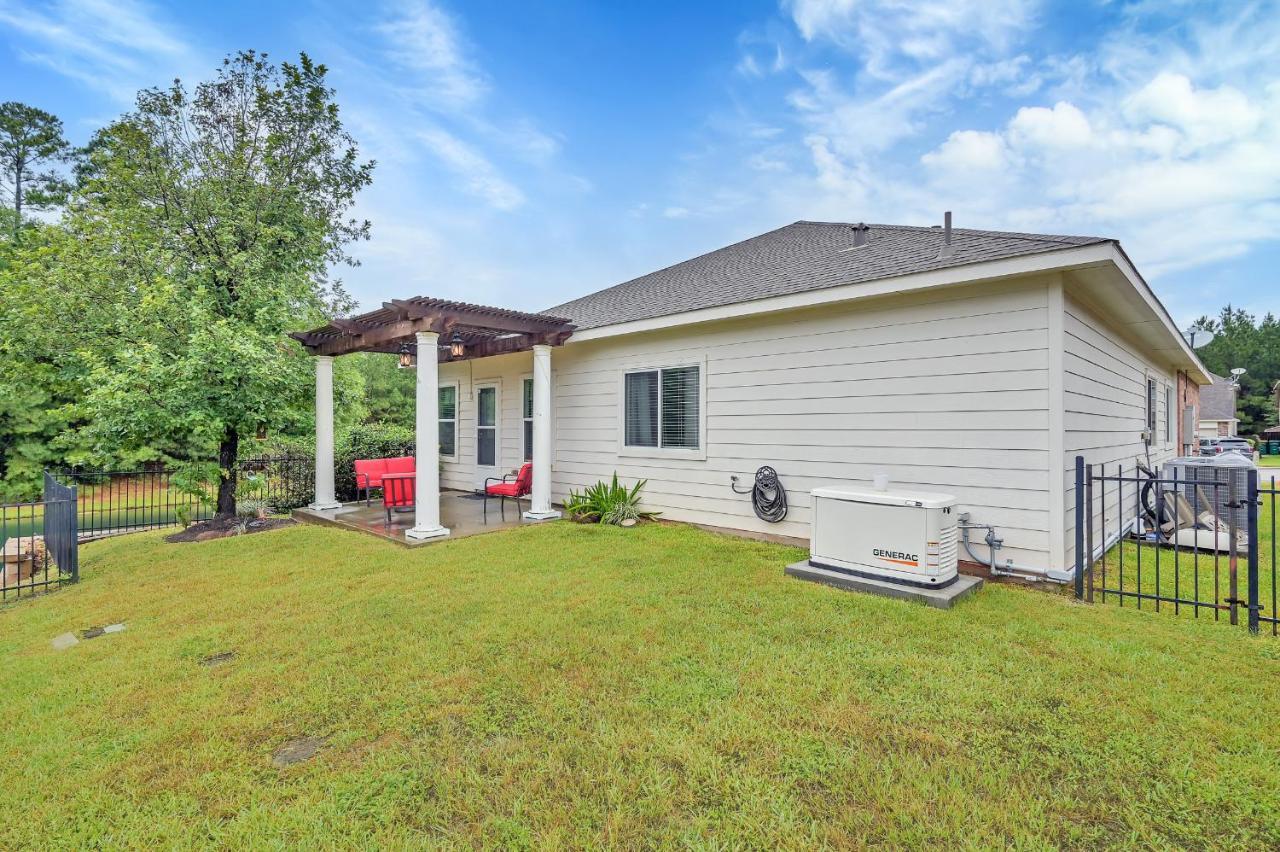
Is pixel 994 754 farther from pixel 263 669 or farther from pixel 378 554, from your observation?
pixel 378 554

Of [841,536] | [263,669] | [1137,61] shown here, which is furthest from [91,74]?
[1137,61]

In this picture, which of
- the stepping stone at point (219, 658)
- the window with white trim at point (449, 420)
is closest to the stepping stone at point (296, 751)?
the stepping stone at point (219, 658)

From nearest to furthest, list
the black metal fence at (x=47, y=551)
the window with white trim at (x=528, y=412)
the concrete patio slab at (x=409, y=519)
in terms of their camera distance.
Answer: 1. the black metal fence at (x=47, y=551)
2. the concrete patio slab at (x=409, y=519)
3. the window with white trim at (x=528, y=412)

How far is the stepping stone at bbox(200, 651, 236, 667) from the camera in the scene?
3318 millimetres

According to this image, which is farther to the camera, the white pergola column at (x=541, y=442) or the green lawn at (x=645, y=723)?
the white pergola column at (x=541, y=442)

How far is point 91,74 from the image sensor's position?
31.3 ft

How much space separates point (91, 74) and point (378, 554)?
36.0 feet

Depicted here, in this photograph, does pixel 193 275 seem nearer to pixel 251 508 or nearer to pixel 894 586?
pixel 251 508

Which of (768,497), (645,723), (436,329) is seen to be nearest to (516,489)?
(436,329)

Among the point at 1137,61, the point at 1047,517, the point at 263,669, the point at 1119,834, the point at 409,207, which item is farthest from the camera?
the point at 409,207

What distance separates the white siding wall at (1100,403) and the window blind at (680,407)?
3741 mm

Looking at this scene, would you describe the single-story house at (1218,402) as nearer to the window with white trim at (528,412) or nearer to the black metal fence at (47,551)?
the window with white trim at (528,412)

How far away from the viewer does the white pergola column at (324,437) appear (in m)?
8.32

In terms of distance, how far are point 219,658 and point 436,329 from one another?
3.96 m
